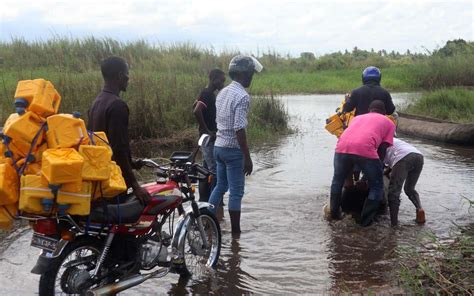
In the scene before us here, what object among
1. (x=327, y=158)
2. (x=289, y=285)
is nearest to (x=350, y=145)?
(x=289, y=285)

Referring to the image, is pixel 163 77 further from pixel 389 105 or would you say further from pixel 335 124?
pixel 389 105

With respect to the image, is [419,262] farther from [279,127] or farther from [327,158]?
[279,127]

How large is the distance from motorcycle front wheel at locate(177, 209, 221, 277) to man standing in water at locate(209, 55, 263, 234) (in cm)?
82

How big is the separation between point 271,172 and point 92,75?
5090mm

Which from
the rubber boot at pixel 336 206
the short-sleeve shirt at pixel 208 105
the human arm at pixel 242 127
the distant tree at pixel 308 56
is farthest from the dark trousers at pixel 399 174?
the distant tree at pixel 308 56

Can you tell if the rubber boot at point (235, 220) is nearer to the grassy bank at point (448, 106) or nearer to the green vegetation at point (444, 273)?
the green vegetation at point (444, 273)

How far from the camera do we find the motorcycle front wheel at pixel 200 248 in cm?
527

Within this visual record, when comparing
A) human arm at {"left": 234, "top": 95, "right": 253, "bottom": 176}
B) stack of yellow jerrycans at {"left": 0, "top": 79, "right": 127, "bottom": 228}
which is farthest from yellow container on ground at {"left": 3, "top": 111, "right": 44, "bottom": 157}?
human arm at {"left": 234, "top": 95, "right": 253, "bottom": 176}

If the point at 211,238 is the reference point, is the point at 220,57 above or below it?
above

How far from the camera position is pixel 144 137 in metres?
12.1

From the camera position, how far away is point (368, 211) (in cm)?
701

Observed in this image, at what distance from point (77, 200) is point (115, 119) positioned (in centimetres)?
85

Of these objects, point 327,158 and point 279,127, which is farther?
point 279,127

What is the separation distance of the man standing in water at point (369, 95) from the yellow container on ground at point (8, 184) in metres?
5.34
